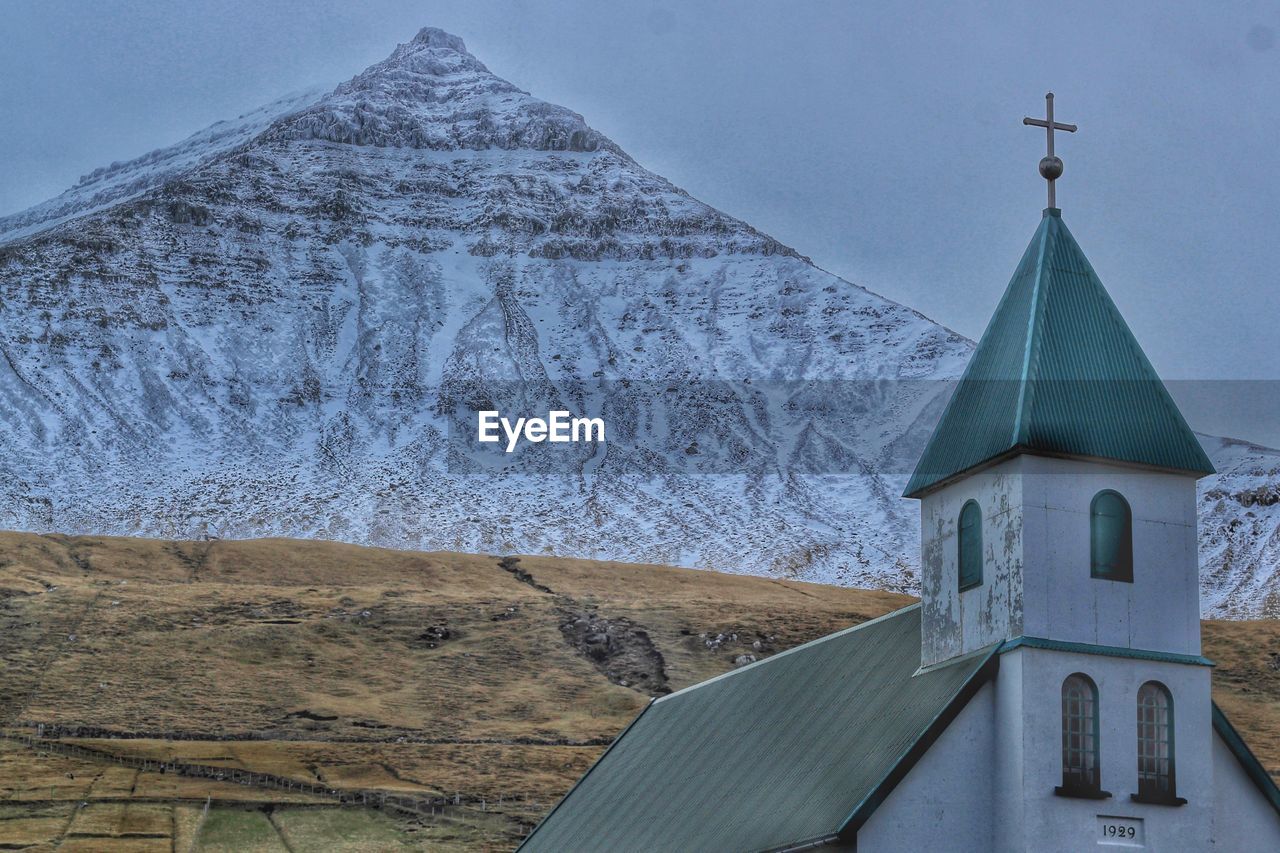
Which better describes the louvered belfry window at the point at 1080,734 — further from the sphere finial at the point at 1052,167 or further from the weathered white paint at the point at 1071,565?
the sphere finial at the point at 1052,167

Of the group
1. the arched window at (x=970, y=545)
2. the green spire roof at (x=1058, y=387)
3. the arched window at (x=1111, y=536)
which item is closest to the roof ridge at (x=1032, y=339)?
the green spire roof at (x=1058, y=387)

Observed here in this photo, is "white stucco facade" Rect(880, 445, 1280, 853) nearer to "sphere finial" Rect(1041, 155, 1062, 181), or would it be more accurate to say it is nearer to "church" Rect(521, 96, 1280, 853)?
"church" Rect(521, 96, 1280, 853)

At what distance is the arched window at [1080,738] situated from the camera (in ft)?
85.0

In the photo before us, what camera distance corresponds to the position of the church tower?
26.0 metres

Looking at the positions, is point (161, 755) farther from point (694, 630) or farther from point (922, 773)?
point (922, 773)

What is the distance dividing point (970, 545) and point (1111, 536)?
219 cm

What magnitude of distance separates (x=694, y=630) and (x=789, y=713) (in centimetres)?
9408

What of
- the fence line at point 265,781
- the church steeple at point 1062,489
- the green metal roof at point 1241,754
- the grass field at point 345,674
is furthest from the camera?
the fence line at point 265,781

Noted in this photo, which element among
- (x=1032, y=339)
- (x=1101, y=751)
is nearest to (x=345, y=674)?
(x=1032, y=339)

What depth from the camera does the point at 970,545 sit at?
1117 inches

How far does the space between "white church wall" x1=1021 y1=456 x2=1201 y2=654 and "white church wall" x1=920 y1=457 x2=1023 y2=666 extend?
0.30 meters

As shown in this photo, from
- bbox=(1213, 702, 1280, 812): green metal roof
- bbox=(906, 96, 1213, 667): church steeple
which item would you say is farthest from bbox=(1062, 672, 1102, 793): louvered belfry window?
bbox=(1213, 702, 1280, 812): green metal roof

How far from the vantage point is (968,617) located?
2794cm

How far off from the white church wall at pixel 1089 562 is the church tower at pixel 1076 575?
0.03 m
